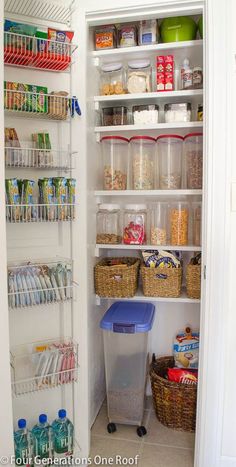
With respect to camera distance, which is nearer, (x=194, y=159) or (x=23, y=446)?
(x=23, y=446)

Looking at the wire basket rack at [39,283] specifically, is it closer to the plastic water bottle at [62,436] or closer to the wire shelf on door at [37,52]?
the plastic water bottle at [62,436]

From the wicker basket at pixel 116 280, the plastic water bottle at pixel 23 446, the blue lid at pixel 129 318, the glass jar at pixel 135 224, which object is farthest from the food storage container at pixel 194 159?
the plastic water bottle at pixel 23 446

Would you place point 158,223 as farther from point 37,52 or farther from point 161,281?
point 37,52

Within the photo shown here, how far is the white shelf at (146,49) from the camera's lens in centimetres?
197

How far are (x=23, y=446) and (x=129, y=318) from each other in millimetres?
803

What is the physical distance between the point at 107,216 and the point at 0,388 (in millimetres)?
1135

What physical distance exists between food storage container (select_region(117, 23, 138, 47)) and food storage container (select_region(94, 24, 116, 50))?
0.13 feet

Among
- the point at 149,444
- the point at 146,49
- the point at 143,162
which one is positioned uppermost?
the point at 146,49

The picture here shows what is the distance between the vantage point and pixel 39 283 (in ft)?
5.60

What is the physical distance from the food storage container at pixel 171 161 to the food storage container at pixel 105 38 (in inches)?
22.9

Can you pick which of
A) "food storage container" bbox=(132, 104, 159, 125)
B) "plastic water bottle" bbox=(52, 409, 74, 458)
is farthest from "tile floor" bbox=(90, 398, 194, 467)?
"food storage container" bbox=(132, 104, 159, 125)

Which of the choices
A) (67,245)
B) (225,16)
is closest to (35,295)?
(67,245)

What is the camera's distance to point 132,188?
2.17m

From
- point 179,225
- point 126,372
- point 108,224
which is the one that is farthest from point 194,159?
point 126,372
